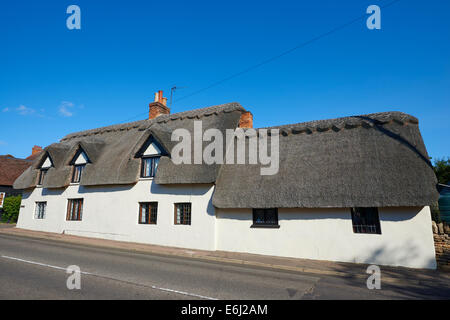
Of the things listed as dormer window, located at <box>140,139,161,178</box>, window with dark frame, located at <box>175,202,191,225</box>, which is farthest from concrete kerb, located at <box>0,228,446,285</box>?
dormer window, located at <box>140,139,161,178</box>

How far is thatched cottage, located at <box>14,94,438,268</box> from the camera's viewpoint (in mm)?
9812

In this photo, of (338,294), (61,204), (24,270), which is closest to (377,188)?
(338,294)

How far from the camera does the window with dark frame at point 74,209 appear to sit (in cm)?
1742

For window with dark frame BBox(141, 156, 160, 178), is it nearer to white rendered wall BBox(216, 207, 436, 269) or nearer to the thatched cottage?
the thatched cottage

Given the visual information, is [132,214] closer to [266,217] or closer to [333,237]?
[266,217]

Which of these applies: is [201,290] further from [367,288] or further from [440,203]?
[440,203]

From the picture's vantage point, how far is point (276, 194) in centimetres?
1143

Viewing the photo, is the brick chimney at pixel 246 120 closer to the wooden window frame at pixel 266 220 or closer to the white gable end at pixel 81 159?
the wooden window frame at pixel 266 220

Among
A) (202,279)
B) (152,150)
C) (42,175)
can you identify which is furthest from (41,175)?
(202,279)

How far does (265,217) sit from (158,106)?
13911 mm

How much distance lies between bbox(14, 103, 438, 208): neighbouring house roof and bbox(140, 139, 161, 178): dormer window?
0.34 m

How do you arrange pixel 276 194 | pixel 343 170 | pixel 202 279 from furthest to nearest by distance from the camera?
1. pixel 276 194
2. pixel 343 170
3. pixel 202 279

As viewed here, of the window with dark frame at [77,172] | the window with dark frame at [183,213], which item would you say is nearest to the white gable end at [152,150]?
the window with dark frame at [183,213]

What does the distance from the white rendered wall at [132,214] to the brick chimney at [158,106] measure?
755 cm
